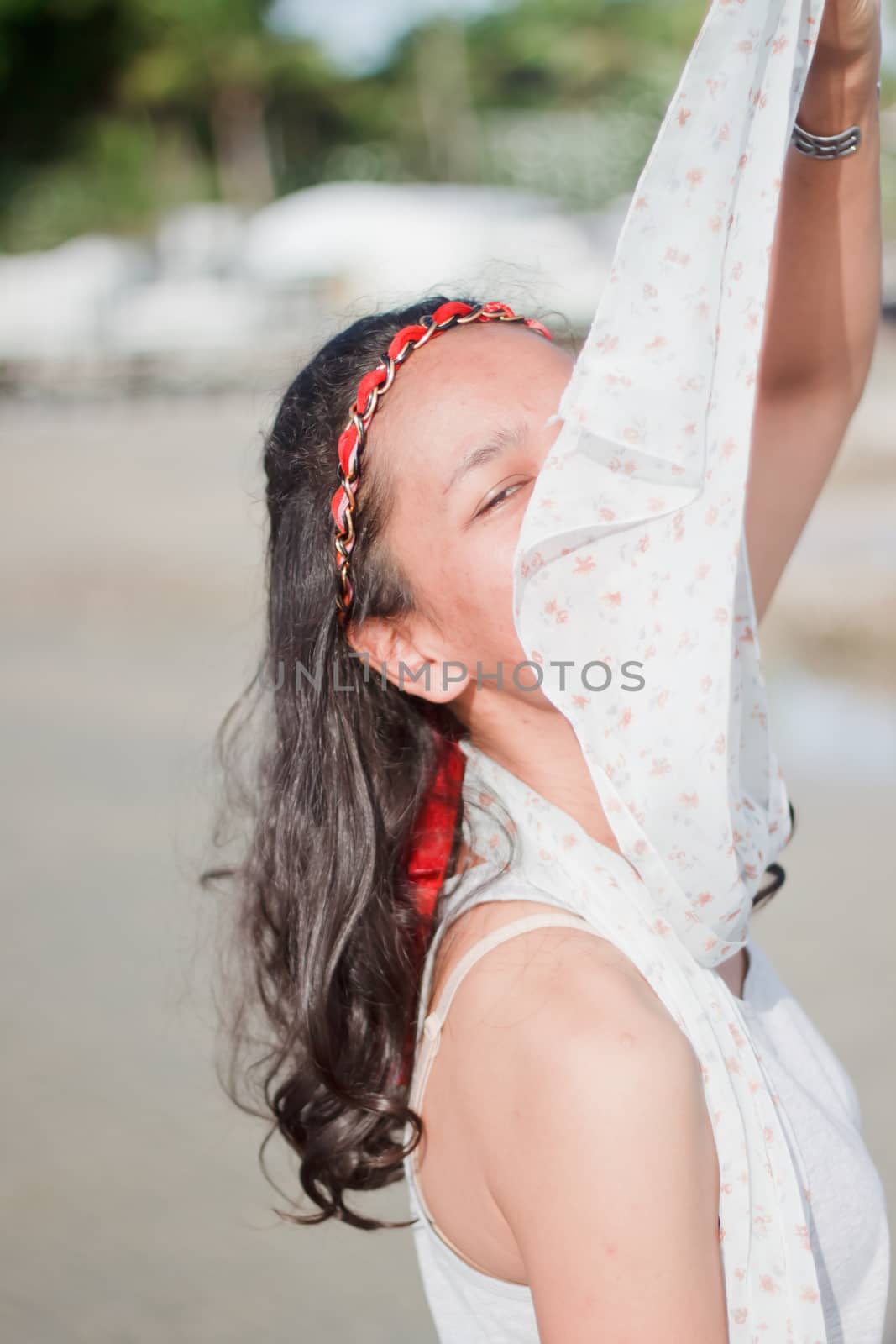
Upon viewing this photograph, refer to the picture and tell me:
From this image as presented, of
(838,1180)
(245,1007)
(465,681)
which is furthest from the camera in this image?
(245,1007)

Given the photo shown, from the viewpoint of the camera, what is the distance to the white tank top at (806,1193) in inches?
51.8

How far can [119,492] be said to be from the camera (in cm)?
1358

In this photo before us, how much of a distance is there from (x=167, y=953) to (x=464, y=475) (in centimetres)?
364

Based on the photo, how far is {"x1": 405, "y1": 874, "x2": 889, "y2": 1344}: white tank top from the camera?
51.8 inches

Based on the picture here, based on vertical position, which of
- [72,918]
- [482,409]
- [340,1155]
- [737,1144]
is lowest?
[72,918]

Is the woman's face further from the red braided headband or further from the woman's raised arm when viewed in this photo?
the woman's raised arm

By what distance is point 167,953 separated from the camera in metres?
4.68

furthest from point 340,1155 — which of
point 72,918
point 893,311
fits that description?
point 893,311

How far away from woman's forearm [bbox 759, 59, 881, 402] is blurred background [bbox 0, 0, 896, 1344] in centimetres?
45

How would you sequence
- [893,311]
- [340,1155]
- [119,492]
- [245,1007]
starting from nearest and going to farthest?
[340,1155] < [245,1007] < [119,492] < [893,311]

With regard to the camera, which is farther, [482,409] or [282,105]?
[282,105]

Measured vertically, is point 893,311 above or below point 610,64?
below

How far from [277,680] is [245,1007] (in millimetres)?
515

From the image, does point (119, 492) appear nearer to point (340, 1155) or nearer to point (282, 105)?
point (340, 1155)
